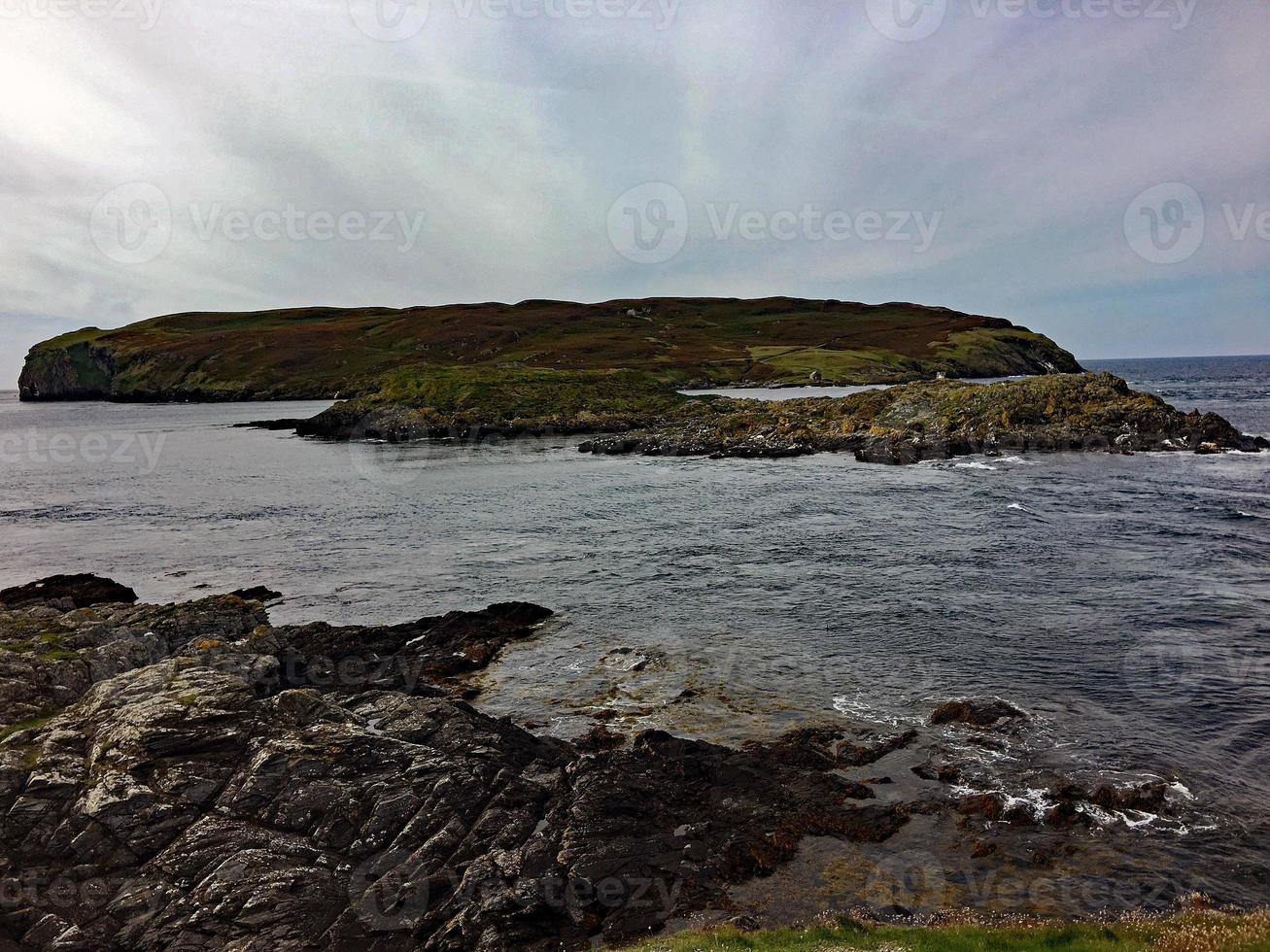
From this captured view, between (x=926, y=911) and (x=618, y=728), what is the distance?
9518 millimetres

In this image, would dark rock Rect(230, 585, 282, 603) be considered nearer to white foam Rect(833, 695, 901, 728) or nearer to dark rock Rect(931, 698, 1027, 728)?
white foam Rect(833, 695, 901, 728)

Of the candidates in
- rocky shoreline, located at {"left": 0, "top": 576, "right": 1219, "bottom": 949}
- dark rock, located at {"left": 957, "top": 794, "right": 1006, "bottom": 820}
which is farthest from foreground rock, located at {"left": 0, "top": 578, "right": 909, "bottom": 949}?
dark rock, located at {"left": 957, "top": 794, "right": 1006, "bottom": 820}

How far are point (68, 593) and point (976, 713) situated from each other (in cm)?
3706

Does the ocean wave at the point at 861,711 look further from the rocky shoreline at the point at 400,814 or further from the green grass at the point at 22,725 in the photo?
the green grass at the point at 22,725

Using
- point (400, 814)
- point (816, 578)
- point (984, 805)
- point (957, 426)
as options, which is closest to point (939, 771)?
point (984, 805)

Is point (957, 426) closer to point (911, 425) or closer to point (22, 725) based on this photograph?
point (911, 425)

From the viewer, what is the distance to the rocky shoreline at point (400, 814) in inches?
515

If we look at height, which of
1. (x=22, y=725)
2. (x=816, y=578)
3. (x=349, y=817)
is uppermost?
(x=22, y=725)

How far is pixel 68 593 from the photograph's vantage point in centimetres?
3300

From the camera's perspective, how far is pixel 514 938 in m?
12.7

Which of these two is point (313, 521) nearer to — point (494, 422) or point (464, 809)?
point (464, 809)

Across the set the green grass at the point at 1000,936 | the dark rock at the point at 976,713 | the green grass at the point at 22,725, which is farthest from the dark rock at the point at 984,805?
the green grass at the point at 22,725

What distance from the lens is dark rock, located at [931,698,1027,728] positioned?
20078 millimetres

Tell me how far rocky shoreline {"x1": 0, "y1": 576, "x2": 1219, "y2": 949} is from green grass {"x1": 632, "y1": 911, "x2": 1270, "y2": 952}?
1401 millimetres
